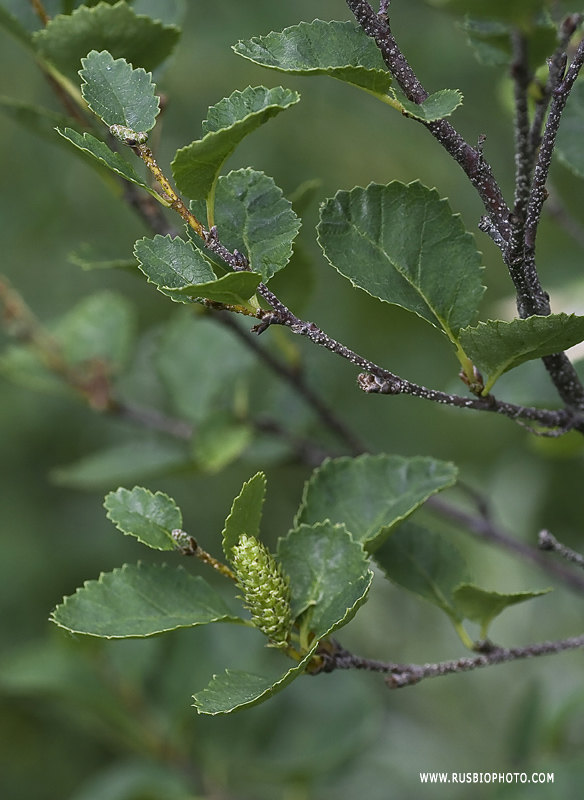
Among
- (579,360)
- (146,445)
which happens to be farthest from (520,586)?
Result: (579,360)

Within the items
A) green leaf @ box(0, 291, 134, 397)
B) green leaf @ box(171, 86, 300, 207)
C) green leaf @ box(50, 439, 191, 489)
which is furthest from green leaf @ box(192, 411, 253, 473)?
green leaf @ box(171, 86, 300, 207)

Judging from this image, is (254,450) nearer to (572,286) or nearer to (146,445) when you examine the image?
(146,445)

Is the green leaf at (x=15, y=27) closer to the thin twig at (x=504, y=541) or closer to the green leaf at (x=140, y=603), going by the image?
the green leaf at (x=140, y=603)

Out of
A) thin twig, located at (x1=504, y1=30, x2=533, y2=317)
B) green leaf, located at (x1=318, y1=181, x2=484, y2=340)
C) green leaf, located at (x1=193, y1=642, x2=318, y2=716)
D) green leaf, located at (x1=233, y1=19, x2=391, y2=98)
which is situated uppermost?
green leaf, located at (x1=233, y1=19, x2=391, y2=98)

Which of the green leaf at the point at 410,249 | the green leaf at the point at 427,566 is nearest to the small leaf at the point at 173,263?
the green leaf at the point at 410,249

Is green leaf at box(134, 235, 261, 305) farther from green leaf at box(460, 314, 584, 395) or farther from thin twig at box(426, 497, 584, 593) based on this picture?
thin twig at box(426, 497, 584, 593)

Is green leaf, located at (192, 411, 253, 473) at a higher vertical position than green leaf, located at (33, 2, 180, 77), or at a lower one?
lower
